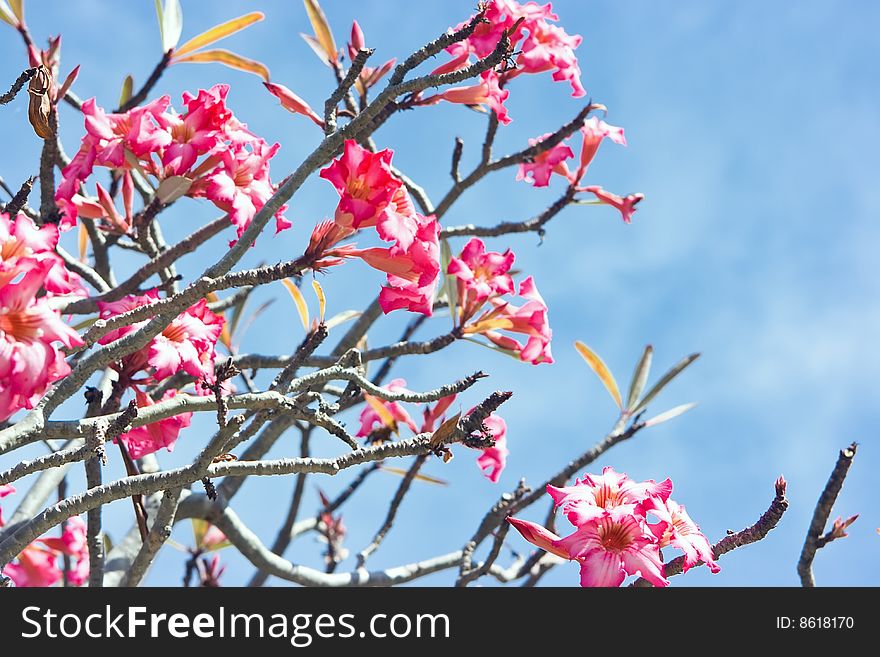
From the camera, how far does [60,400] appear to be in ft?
5.44

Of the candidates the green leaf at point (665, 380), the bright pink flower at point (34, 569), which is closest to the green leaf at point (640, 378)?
the green leaf at point (665, 380)

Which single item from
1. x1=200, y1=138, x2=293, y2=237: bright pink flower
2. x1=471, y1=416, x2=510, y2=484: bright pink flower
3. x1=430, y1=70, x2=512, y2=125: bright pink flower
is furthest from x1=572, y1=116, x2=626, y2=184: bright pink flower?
x1=200, y1=138, x2=293, y2=237: bright pink flower

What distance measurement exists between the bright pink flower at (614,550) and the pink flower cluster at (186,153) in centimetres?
100

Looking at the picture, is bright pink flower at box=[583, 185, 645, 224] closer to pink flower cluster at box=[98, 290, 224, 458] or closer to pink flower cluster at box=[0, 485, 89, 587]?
pink flower cluster at box=[98, 290, 224, 458]

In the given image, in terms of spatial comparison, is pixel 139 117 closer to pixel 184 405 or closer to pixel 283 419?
pixel 184 405

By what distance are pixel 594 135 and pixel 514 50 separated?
2.06ft

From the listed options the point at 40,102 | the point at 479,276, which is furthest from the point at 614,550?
the point at 40,102

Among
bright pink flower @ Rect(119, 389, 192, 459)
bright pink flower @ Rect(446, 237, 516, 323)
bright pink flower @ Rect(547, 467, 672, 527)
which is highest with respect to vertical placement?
bright pink flower @ Rect(446, 237, 516, 323)

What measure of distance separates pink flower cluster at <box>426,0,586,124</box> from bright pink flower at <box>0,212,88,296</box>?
1.00m

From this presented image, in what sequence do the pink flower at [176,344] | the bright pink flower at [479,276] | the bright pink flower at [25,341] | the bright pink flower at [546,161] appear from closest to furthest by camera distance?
the bright pink flower at [25,341] → the pink flower at [176,344] → the bright pink flower at [479,276] → the bright pink flower at [546,161]

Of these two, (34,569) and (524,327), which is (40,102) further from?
(34,569)

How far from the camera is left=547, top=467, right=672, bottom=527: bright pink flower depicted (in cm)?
159

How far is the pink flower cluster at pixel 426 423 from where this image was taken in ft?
8.61

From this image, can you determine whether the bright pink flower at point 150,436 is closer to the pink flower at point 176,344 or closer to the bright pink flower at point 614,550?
the pink flower at point 176,344
